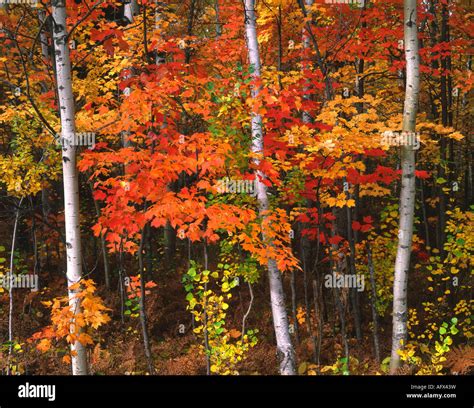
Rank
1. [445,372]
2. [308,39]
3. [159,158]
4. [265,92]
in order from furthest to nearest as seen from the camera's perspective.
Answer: [308,39]
[445,372]
[265,92]
[159,158]

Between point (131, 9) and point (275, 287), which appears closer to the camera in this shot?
point (275, 287)

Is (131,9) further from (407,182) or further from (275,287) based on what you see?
(407,182)

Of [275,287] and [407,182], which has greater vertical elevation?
[407,182]

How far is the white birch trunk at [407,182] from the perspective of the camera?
266 inches

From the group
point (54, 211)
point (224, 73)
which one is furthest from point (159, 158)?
point (54, 211)

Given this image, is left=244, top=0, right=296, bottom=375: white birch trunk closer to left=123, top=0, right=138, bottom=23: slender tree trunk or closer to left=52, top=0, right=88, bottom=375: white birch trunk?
left=52, top=0, right=88, bottom=375: white birch trunk

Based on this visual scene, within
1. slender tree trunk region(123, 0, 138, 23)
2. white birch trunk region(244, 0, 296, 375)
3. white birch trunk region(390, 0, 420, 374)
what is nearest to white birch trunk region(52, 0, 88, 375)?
white birch trunk region(244, 0, 296, 375)

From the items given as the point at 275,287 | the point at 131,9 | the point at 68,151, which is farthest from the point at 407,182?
the point at 131,9

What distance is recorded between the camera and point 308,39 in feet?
31.9

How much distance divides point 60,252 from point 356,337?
8128 mm

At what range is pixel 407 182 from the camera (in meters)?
6.97

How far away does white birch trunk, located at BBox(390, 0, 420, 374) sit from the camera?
22.2ft
